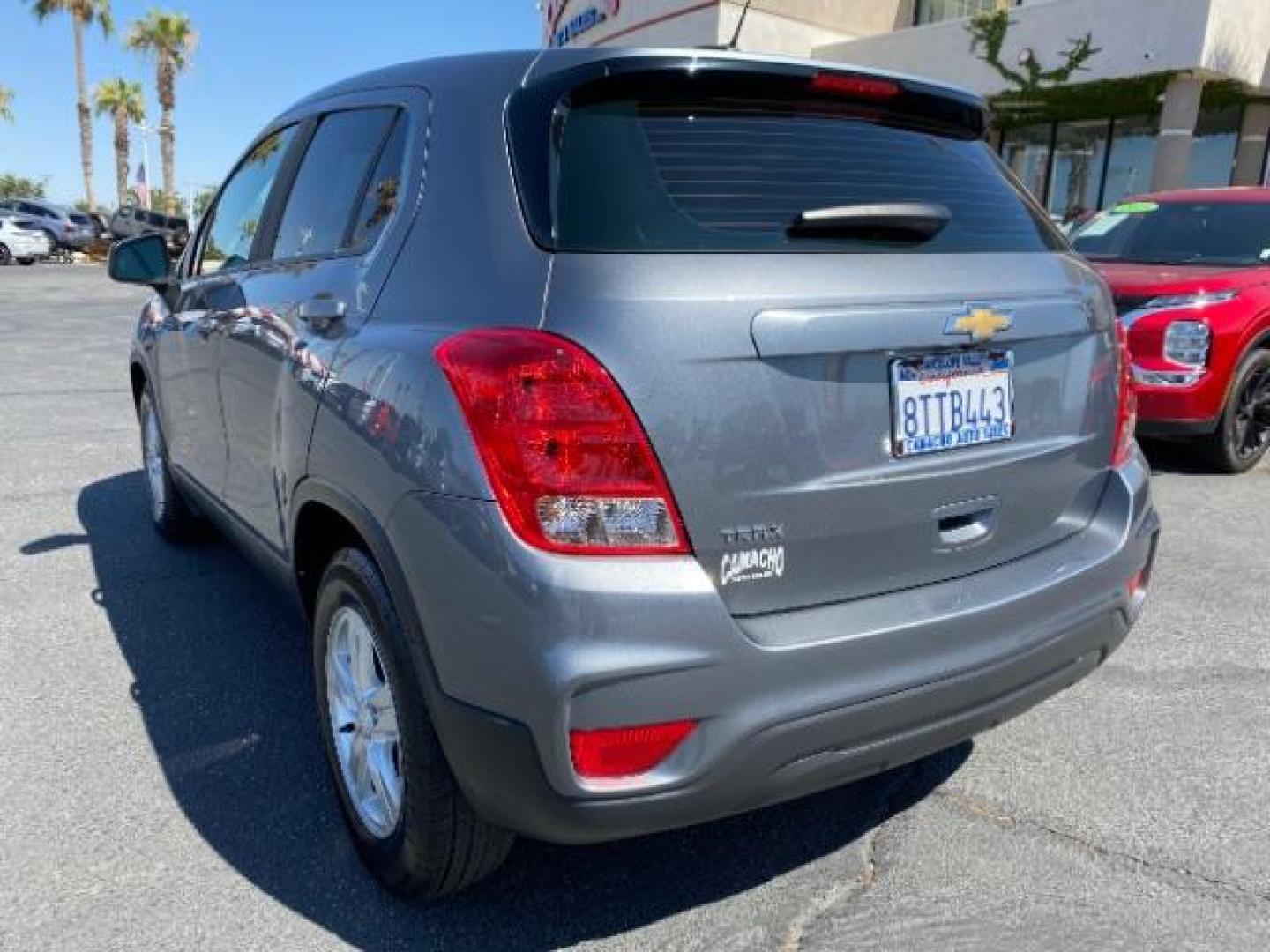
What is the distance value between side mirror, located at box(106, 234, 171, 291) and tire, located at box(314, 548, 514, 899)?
2.27m

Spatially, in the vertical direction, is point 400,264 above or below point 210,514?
above

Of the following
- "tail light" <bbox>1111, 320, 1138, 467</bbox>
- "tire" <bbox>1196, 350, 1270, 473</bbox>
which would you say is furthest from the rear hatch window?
"tire" <bbox>1196, 350, 1270, 473</bbox>

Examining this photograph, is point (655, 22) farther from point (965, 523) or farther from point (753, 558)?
point (753, 558)

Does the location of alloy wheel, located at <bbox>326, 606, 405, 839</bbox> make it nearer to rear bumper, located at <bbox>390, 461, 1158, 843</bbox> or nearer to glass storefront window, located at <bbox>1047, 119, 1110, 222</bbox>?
rear bumper, located at <bbox>390, 461, 1158, 843</bbox>

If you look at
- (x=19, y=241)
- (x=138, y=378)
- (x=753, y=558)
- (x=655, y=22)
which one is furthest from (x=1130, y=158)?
(x=19, y=241)

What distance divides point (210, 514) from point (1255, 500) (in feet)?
17.7

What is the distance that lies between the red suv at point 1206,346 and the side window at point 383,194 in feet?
16.0

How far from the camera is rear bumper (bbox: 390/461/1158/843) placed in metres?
1.74

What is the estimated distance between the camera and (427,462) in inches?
75.2

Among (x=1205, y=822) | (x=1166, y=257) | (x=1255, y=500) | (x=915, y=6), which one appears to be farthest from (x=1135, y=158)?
(x=1205, y=822)

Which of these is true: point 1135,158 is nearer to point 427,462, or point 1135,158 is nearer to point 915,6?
point 915,6

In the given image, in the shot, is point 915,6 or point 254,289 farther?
point 915,6

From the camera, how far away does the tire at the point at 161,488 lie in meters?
4.56

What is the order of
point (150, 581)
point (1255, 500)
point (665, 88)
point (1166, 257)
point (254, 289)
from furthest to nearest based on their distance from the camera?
1. point (1166, 257)
2. point (1255, 500)
3. point (150, 581)
4. point (254, 289)
5. point (665, 88)
